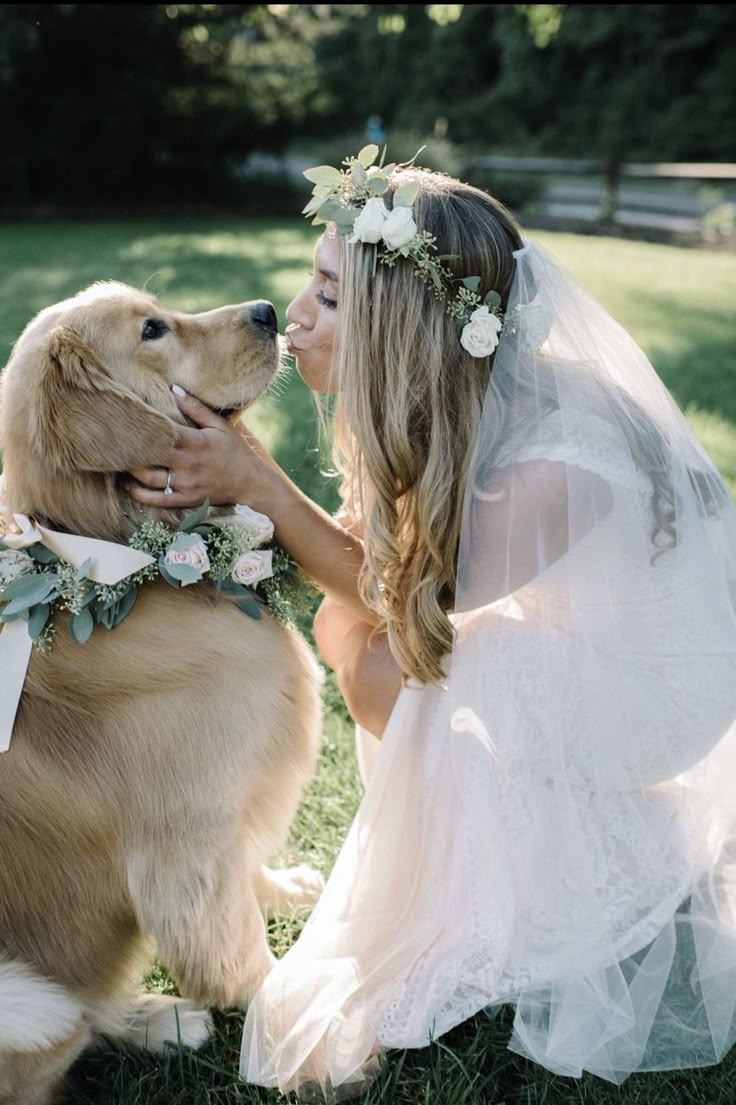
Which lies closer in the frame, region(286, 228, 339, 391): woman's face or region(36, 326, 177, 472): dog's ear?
region(36, 326, 177, 472): dog's ear

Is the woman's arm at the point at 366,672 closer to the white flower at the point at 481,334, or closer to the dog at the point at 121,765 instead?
the dog at the point at 121,765

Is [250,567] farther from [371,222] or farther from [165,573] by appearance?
[371,222]

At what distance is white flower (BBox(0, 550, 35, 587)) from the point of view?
2.15m

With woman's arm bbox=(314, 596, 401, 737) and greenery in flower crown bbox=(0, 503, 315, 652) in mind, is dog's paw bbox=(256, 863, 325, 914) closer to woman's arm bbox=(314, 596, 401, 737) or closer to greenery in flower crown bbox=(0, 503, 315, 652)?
woman's arm bbox=(314, 596, 401, 737)

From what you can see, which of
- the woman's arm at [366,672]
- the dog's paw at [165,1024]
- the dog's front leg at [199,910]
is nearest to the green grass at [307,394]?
the dog's paw at [165,1024]

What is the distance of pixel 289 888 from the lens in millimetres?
2709

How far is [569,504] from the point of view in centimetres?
226

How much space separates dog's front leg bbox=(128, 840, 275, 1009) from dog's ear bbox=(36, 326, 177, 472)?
857 millimetres

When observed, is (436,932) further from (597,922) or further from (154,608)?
(154,608)

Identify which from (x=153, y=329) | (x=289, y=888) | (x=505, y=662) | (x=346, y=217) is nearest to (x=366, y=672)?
(x=505, y=662)

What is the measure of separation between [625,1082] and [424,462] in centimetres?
146

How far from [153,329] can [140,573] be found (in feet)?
2.16

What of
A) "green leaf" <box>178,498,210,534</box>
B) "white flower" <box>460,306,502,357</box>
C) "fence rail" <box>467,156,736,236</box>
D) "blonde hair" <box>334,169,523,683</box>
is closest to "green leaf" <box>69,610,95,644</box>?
"green leaf" <box>178,498,210,534</box>

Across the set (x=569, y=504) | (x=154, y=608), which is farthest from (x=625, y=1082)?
(x=154, y=608)
